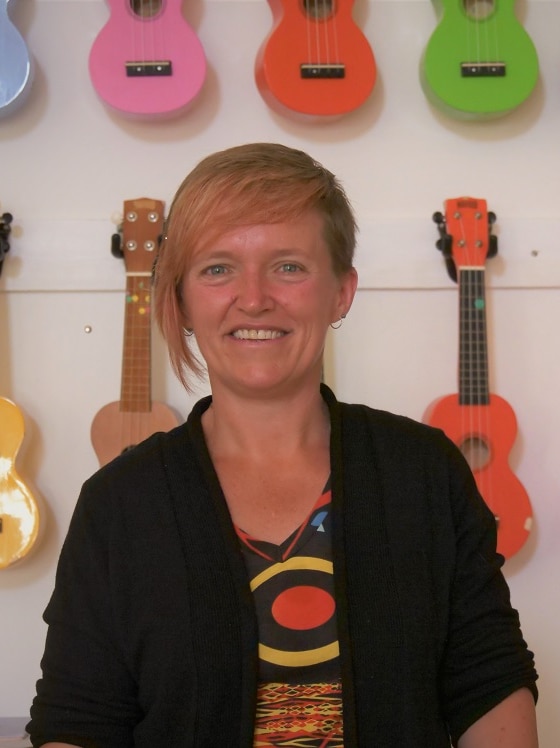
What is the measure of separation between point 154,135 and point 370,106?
56cm

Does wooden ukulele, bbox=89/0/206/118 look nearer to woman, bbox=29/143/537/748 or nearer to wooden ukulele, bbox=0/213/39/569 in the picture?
wooden ukulele, bbox=0/213/39/569

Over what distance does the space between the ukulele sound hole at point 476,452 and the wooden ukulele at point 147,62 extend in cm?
108

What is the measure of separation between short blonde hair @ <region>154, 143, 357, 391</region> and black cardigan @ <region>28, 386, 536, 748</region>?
1.01 feet

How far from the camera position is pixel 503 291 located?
2293 millimetres

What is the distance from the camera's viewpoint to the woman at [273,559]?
1.20 m

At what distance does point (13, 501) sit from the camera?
2088 millimetres

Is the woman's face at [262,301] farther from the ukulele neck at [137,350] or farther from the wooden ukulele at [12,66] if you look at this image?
the wooden ukulele at [12,66]

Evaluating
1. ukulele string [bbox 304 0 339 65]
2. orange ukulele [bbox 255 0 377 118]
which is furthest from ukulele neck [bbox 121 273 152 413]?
ukulele string [bbox 304 0 339 65]

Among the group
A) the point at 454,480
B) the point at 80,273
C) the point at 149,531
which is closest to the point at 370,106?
the point at 80,273

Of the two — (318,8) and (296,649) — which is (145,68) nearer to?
(318,8)

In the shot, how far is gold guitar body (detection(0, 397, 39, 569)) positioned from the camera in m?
2.06

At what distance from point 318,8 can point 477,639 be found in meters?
1.63

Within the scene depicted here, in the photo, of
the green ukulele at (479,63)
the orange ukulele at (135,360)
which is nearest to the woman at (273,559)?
the orange ukulele at (135,360)

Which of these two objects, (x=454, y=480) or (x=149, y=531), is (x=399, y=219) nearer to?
(x=454, y=480)
